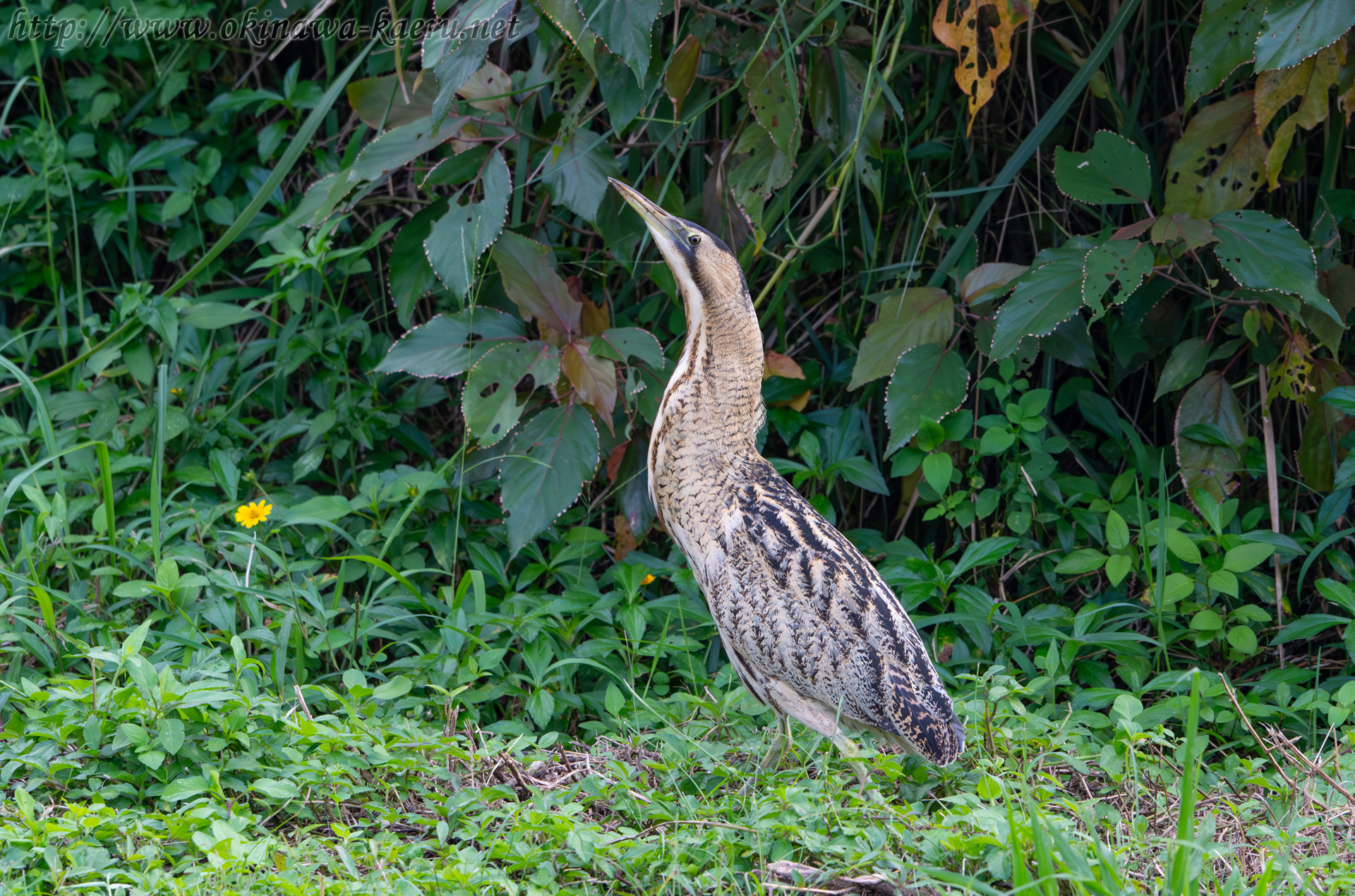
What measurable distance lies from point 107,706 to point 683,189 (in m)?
2.88

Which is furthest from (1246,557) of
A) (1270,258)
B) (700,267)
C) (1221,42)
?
(700,267)

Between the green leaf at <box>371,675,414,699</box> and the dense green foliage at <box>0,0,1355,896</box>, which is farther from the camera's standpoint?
the green leaf at <box>371,675,414,699</box>

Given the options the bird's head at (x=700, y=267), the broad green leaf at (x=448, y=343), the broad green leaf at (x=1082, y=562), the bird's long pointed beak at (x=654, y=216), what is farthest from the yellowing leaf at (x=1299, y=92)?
the broad green leaf at (x=448, y=343)

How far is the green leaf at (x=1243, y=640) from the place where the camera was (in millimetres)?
3797

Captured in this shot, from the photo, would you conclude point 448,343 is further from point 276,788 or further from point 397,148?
point 276,788

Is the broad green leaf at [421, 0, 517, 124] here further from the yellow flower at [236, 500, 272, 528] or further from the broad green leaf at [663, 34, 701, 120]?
the yellow flower at [236, 500, 272, 528]

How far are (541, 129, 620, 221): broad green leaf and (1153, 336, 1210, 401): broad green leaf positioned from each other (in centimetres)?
205

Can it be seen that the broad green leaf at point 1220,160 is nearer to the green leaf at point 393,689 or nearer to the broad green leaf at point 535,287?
the broad green leaf at point 535,287

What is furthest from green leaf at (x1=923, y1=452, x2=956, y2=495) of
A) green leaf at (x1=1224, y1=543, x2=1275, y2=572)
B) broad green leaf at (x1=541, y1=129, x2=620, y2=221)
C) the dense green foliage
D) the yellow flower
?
the yellow flower

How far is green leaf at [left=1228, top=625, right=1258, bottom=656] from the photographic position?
12.5ft

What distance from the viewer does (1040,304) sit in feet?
12.3

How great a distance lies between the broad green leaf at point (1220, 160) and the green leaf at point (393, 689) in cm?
277

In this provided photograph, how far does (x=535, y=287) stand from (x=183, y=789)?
6.53ft

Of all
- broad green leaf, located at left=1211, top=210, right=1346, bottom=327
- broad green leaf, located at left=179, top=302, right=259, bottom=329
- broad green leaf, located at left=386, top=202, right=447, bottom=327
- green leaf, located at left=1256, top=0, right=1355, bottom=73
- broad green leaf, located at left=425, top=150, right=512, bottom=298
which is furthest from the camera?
broad green leaf, located at left=179, top=302, right=259, bottom=329
